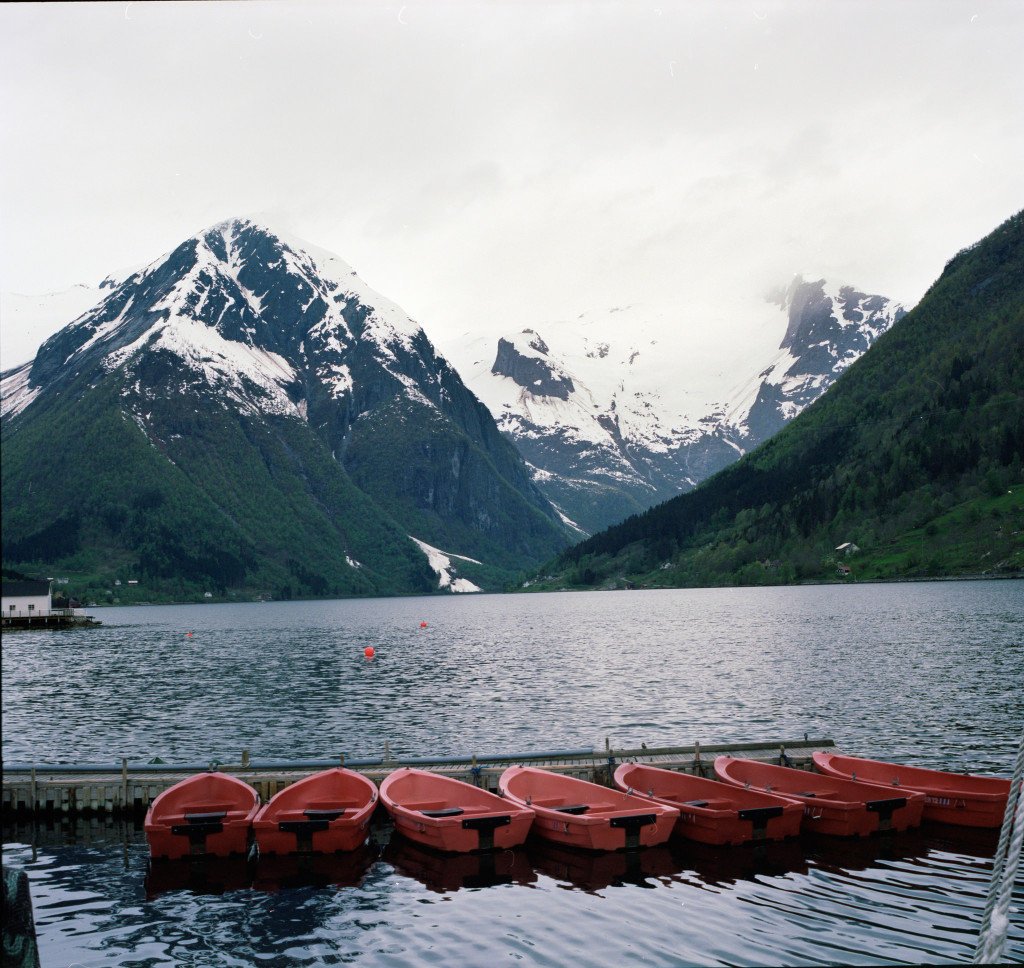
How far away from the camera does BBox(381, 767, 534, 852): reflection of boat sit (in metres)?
32.1

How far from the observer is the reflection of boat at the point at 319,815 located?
105 ft

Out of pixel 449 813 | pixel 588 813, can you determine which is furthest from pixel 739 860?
pixel 449 813

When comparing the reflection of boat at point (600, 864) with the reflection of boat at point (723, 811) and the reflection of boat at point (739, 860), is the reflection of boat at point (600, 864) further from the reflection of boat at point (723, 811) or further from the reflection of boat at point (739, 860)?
the reflection of boat at point (723, 811)

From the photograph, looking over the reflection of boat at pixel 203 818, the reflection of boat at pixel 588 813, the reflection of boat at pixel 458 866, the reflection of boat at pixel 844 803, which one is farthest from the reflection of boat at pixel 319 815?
the reflection of boat at pixel 844 803

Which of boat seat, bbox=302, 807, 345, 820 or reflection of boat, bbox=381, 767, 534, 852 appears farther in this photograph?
boat seat, bbox=302, 807, 345, 820

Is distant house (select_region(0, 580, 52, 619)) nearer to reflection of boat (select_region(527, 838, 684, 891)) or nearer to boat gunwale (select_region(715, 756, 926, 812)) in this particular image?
reflection of boat (select_region(527, 838, 684, 891))

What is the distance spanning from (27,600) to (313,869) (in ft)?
622

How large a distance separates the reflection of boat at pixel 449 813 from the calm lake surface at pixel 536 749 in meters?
0.75

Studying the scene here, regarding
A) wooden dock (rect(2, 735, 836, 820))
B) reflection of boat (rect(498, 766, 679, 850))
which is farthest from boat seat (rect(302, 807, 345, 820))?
reflection of boat (rect(498, 766, 679, 850))

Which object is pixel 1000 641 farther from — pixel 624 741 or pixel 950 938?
pixel 950 938

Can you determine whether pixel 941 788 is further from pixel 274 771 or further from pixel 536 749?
pixel 274 771

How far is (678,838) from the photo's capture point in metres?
33.7

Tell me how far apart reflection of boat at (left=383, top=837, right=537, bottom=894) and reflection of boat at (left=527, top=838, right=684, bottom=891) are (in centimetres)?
70

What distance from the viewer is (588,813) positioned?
34.2 metres
